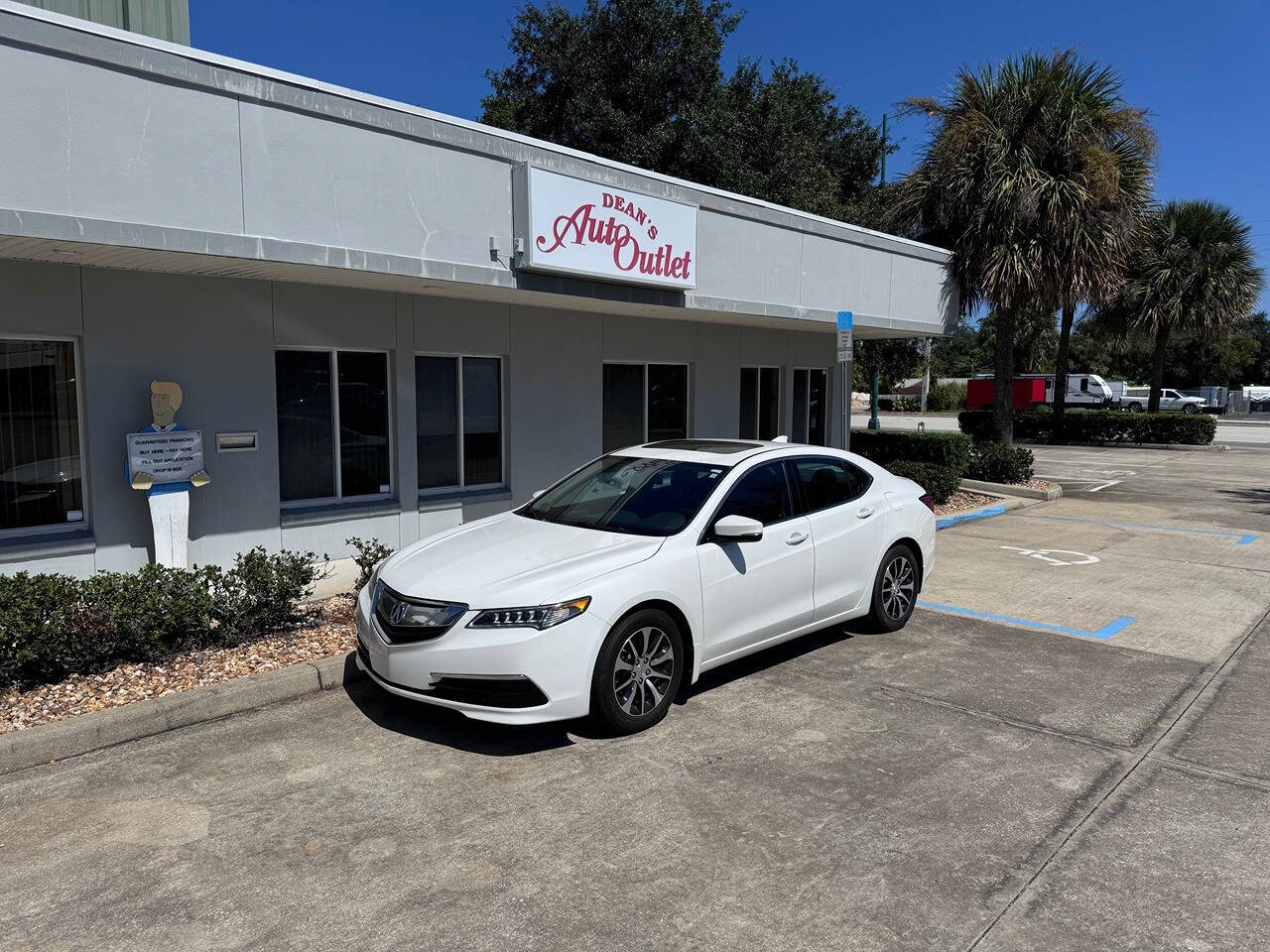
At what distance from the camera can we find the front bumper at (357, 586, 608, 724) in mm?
4668

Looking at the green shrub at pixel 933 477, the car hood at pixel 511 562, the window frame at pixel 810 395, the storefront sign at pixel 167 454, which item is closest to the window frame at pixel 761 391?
the window frame at pixel 810 395

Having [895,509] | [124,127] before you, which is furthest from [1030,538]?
[124,127]

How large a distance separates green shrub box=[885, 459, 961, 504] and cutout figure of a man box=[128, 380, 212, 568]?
9787mm

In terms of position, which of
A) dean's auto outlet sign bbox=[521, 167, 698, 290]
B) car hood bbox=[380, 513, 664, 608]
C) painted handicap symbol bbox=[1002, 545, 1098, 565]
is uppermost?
dean's auto outlet sign bbox=[521, 167, 698, 290]

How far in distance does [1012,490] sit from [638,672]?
12.7m

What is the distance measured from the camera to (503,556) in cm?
535

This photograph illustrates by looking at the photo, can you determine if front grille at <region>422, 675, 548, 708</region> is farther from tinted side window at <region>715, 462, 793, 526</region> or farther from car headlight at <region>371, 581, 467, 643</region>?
tinted side window at <region>715, 462, 793, 526</region>

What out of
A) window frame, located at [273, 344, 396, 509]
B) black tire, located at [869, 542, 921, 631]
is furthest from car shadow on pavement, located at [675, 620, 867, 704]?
window frame, located at [273, 344, 396, 509]

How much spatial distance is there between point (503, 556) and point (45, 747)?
2.62m

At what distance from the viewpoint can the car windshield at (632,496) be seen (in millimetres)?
5734

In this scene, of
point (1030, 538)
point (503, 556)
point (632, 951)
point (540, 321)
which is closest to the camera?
point (632, 951)

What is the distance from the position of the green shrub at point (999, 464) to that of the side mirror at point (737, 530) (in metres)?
12.6

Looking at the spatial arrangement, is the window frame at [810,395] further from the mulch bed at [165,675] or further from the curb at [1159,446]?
the curb at [1159,446]

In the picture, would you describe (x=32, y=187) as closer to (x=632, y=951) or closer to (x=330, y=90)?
(x=330, y=90)
